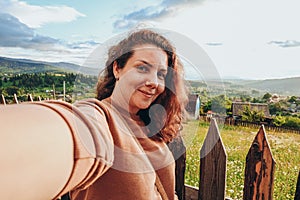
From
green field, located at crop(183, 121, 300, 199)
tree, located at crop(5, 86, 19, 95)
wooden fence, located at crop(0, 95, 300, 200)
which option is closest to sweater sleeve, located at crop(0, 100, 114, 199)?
wooden fence, located at crop(0, 95, 300, 200)

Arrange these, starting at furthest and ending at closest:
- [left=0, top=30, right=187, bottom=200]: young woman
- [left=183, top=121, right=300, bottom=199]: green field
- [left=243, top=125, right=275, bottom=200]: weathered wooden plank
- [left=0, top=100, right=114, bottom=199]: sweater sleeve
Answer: [left=183, top=121, right=300, bottom=199]: green field → [left=243, top=125, right=275, bottom=200]: weathered wooden plank → [left=0, top=30, right=187, bottom=200]: young woman → [left=0, top=100, right=114, bottom=199]: sweater sleeve

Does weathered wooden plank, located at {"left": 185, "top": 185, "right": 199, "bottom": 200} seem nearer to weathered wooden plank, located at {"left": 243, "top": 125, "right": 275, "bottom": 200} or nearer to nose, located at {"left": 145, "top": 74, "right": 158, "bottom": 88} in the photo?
weathered wooden plank, located at {"left": 243, "top": 125, "right": 275, "bottom": 200}

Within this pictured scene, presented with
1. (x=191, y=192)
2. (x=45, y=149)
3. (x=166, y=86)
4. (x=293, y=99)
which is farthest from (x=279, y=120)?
(x=45, y=149)

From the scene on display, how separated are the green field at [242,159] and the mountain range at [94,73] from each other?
0.14 m

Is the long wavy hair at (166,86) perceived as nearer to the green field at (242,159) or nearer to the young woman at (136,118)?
the young woman at (136,118)

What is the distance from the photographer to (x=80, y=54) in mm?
500

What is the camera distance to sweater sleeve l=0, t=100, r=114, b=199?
0.19 m

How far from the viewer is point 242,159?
1036 mm

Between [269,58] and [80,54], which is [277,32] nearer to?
[269,58]

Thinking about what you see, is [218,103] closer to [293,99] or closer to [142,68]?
[142,68]

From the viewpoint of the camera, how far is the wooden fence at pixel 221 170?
68cm

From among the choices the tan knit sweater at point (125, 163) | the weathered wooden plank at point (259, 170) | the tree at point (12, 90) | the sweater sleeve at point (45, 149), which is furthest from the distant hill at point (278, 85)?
the tree at point (12, 90)

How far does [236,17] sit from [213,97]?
0.17 meters

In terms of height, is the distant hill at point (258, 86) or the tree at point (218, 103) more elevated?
the distant hill at point (258, 86)
